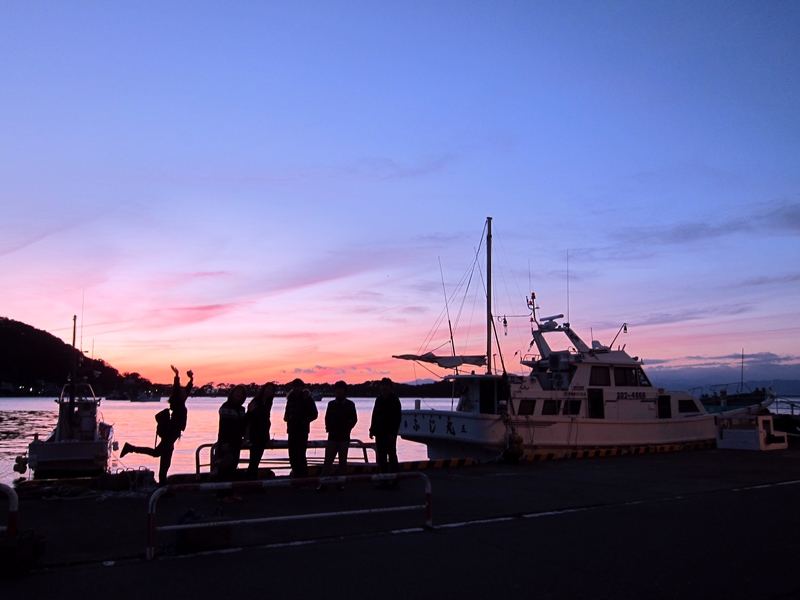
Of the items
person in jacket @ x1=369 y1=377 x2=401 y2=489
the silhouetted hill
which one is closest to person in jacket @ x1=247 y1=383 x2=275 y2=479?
person in jacket @ x1=369 y1=377 x2=401 y2=489

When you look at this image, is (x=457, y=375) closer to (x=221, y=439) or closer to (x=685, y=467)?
(x=685, y=467)

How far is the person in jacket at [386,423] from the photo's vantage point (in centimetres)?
1222

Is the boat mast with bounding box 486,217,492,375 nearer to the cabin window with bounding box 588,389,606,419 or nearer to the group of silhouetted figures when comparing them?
the cabin window with bounding box 588,389,606,419

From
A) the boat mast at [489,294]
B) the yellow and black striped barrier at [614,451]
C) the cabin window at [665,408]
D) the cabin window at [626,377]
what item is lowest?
the yellow and black striped barrier at [614,451]

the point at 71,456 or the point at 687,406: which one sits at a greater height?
the point at 687,406

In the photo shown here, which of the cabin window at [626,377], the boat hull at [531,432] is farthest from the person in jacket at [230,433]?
the cabin window at [626,377]

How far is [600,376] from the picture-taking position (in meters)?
22.6

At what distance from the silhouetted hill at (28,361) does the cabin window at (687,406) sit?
15170 centimetres

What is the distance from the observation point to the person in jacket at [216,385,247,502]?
33.8 ft

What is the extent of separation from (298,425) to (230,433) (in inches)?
61.3

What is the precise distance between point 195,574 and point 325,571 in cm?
122

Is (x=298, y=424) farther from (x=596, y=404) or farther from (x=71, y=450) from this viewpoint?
(x=71, y=450)

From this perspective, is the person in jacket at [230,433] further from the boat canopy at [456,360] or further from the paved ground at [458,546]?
the boat canopy at [456,360]

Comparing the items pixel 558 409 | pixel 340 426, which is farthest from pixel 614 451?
pixel 340 426
